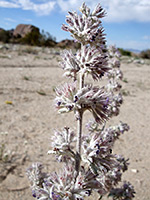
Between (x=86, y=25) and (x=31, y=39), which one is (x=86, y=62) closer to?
(x=86, y=25)

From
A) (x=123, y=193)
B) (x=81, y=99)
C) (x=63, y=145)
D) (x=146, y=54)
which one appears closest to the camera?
(x=81, y=99)

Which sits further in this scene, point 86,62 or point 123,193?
point 123,193

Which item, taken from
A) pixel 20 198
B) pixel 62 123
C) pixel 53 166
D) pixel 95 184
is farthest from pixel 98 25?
pixel 62 123

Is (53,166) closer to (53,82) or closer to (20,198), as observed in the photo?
(20,198)

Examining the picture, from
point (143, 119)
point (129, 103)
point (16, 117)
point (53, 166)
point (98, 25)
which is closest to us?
point (98, 25)

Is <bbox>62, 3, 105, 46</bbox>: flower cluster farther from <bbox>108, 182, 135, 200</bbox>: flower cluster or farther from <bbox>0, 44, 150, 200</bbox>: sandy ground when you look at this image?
<bbox>108, 182, 135, 200</bbox>: flower cluster

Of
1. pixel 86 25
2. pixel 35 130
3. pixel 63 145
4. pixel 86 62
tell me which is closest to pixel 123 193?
pixel 63 145

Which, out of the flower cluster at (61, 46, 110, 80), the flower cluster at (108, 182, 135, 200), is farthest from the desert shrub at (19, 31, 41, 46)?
the flower cluster at (61, 46, 110, 80)

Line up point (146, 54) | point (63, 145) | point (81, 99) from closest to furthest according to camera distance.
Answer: point (81, 99)
point (63, 145)
point (146, 54)

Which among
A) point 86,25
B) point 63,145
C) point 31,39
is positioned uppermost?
point 31,39
